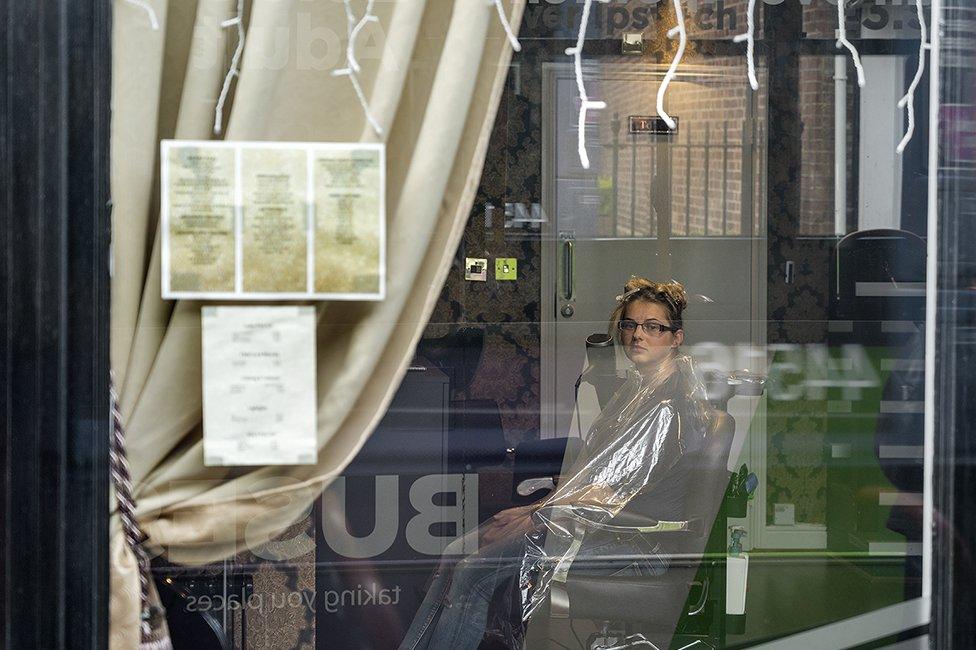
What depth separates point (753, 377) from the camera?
7.75 ft

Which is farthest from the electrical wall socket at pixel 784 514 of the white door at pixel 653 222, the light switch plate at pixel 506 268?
the light switch plate at pixel 506 268

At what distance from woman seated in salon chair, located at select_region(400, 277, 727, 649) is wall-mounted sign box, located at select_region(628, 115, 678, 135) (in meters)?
0.34

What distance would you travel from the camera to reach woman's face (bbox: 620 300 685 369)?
2369mm

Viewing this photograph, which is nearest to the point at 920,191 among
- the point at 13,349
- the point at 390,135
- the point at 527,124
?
the point at 527,124

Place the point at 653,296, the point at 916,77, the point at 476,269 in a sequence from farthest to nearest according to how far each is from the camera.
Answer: the point at 653,296 < the point at 476,269 < the point at 916,77

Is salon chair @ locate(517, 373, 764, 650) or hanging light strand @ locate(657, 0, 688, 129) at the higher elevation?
hanging light strand @ locate(657, 0, 688, 129)

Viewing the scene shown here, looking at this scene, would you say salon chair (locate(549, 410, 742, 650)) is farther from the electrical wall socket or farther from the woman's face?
the woman's face

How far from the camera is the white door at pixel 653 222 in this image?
77.5 inches

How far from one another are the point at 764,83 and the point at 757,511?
930 mm

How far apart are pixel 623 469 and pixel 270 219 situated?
4.47 ft

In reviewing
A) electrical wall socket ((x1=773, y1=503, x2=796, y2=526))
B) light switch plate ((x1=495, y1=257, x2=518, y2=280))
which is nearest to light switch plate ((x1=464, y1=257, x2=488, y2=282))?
light switch plate ((x1=495, y1=257, x2=518, y2=280))

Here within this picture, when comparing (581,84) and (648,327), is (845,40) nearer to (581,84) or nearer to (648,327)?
(581,84)

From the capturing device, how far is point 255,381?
1430 mm

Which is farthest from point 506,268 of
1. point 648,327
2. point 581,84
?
point 648,327
